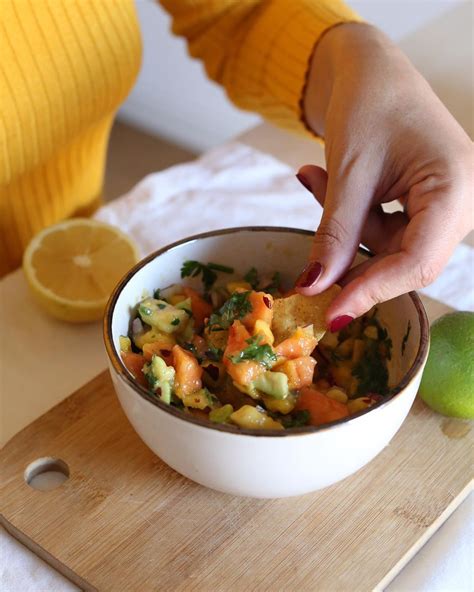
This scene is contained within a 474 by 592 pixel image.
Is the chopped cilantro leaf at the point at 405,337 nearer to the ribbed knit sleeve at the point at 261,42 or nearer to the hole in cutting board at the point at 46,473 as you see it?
the hole in cutting board at the point at 46,473

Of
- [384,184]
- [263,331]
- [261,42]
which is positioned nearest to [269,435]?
[263,331]

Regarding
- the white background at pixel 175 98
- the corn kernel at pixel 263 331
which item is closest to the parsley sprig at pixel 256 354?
the corn kernel at pixel 263 331

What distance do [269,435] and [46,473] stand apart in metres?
0.34

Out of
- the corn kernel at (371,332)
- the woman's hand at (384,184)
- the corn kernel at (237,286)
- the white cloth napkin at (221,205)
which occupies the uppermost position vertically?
the woman's hand at (384,184)

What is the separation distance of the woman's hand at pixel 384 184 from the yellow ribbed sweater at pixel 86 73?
10.4 inches

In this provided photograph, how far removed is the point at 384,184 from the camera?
0.97 m

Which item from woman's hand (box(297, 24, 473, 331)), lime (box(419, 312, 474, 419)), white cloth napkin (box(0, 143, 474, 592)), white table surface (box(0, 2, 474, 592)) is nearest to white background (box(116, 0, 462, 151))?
white table surface (box(0, 2, 474, 592))

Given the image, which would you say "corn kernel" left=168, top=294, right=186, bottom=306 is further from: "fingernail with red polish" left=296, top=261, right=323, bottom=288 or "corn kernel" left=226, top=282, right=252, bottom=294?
"fingernail with red polish" left=296, top=261, right=323, bottom=288

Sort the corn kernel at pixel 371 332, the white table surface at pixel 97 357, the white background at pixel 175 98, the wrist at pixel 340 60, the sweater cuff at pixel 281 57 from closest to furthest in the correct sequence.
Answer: the white table surface at pixel 97 357 → the corn kernel at pixel 371 332 → the wrist at pixel 340 60 → the sweater cuff at pixel 281 57 → the white background at pixel 175 98

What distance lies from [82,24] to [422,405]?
0.79 meters

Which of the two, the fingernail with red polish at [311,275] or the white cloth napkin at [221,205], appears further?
the white cloth napkin at [221,205]

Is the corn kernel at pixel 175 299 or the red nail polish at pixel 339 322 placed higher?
the red nail polish at pixel 339 322

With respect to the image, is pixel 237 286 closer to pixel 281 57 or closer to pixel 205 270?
pixel 205 270

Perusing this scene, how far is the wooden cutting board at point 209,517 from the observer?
0.79 m
